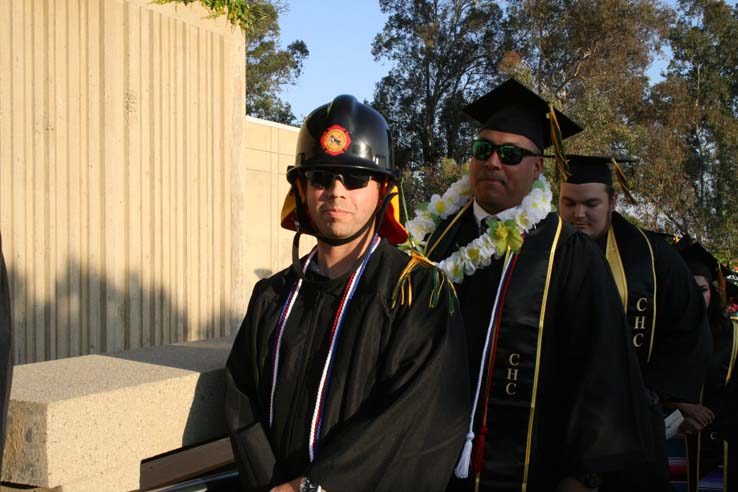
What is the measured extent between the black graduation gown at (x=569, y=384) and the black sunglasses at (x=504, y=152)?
14.3 inches

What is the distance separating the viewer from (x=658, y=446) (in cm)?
335

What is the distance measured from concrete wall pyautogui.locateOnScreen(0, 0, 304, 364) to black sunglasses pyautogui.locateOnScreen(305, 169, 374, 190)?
4.63 meters

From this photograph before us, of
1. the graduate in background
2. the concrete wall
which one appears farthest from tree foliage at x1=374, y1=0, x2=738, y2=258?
the graduate in background

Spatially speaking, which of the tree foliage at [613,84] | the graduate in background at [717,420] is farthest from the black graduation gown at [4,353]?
the tree foliage at [613,84]

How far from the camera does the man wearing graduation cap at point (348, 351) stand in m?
2.09

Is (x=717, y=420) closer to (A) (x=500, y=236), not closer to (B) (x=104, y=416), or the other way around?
(A) (x=500, y=236)

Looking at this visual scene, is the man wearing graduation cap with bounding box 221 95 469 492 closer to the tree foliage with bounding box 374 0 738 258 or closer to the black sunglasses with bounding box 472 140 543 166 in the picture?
the black sunglasses with bounding box 472 140 543 166

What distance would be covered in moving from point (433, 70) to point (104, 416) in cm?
2962

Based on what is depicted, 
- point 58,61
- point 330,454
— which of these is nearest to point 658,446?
point 330,454

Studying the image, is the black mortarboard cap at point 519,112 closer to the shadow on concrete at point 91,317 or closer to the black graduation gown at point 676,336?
the black graduation gown at point 676,336

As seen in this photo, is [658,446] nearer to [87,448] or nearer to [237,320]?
[87,448]

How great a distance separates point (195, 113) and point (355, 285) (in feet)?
21.1

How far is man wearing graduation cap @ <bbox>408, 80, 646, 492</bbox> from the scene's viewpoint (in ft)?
8.37

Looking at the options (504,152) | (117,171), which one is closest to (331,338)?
(504,152)
